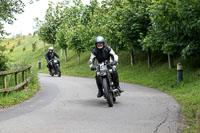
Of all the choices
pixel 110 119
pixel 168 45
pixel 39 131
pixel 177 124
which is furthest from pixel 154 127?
pixel 168 45

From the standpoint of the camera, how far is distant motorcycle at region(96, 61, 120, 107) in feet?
26.9

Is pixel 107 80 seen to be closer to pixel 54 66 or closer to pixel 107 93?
pixel 107 93

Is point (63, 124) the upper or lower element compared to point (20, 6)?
lower

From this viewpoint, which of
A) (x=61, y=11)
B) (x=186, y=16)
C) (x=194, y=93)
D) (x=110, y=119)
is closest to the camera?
(x=110, y=119)

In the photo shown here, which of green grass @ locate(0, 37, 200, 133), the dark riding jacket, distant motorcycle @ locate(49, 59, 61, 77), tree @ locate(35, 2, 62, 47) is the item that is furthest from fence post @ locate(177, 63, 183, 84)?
tree @ locate(35, 2, 62, 47)

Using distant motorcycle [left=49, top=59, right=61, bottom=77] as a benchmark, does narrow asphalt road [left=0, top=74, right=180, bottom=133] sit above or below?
below

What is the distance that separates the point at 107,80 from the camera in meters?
8.53

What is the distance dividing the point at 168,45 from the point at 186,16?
3114 millimetres

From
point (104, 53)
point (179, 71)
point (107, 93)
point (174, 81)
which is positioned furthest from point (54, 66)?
point (107, 93)

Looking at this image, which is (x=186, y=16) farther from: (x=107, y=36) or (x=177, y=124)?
(x=107, y=36)

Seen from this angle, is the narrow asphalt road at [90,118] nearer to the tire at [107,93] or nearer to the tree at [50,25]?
the tire at [107,93]

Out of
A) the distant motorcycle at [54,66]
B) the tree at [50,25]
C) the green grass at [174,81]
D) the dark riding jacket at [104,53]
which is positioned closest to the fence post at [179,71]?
the green grass at [174,81]

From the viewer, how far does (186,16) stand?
12.1m

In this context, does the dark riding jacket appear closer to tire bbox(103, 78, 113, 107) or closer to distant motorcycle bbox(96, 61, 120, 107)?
distant motorcycle bbox(96, 61, 120, 107)
